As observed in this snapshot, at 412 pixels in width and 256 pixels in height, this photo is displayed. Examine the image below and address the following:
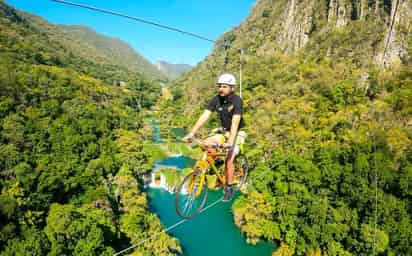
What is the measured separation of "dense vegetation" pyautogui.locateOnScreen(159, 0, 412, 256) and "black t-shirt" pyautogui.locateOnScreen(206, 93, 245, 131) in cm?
1670

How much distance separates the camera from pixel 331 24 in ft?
198

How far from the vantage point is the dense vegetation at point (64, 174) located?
52.0 ft

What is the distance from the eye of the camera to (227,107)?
188 inches

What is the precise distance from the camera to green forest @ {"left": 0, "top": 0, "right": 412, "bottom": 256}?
18.0 meters

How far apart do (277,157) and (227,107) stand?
76.7 ft

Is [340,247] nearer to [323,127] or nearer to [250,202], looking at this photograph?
[250,202]

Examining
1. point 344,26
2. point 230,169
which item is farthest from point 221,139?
point 344,26

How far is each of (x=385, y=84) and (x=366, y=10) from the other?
22.7m

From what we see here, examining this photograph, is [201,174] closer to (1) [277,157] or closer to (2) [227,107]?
(2) [227,107]

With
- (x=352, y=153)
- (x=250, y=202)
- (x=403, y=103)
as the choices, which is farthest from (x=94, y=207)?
(x=403, y=103)

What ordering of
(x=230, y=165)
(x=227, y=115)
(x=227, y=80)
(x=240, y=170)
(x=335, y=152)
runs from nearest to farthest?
(x=227, y=80) < (x=227, y=115) < (x=230, y=165) < (x=240, y=170) < (x=335, y=152)

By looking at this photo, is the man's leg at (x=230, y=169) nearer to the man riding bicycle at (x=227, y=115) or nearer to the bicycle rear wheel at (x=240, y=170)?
the man riding bicycle at (x=227, y=115)

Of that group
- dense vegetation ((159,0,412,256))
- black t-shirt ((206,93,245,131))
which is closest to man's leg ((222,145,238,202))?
black t-shirt ((206,93,245,131))

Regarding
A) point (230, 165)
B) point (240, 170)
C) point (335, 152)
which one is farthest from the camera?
point (335, 152)
